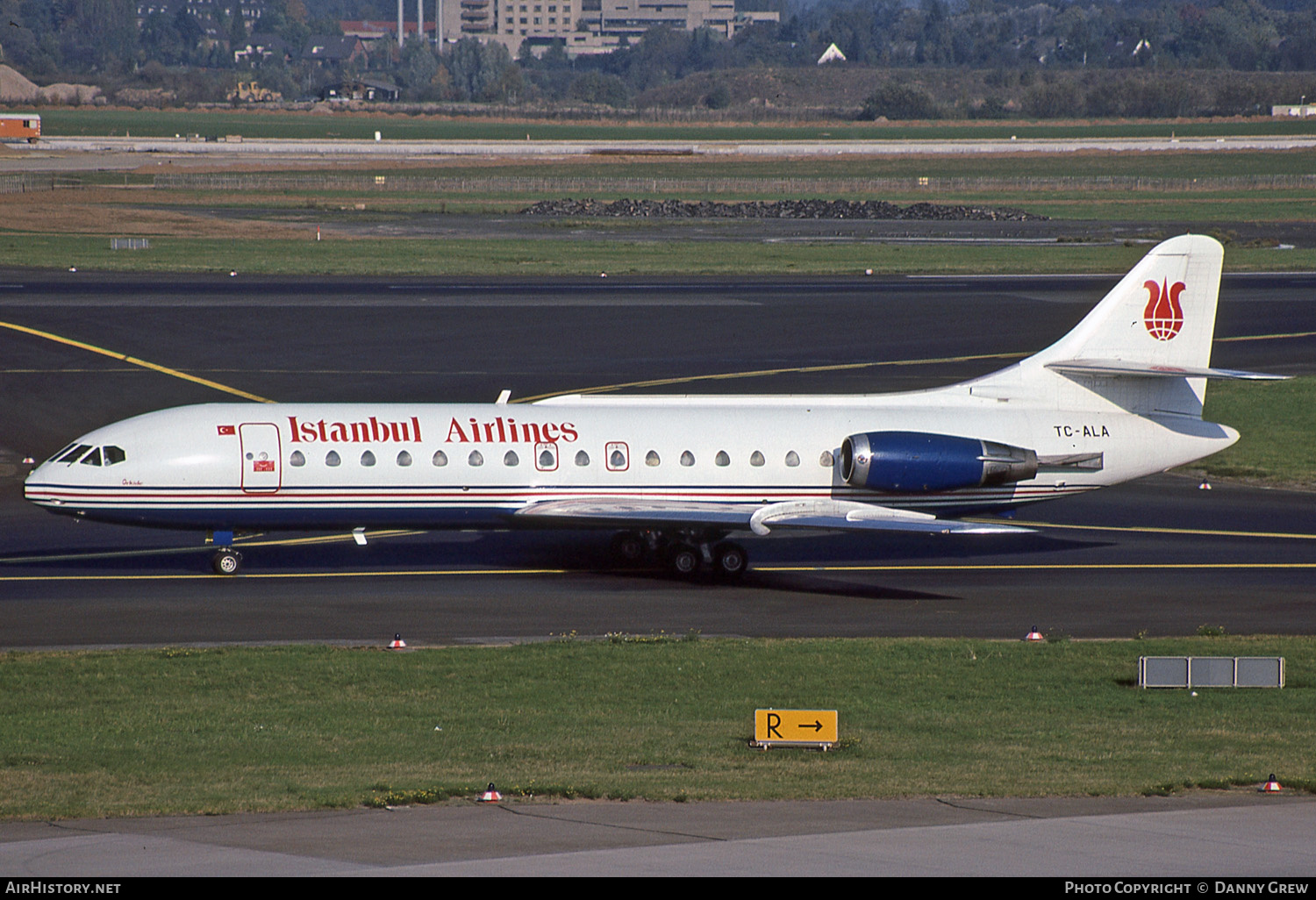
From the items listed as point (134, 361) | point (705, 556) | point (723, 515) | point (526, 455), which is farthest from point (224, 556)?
point (134, 361)

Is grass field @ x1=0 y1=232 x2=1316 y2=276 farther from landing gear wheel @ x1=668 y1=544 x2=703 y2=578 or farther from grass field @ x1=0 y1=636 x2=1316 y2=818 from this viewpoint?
grass field @ x1=0 y1=636 x2=1316 y2=818

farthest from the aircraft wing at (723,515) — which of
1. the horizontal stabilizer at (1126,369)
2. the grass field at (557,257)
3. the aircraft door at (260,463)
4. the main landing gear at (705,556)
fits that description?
the grass field at (557,257)

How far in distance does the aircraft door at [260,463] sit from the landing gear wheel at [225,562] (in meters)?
2.09

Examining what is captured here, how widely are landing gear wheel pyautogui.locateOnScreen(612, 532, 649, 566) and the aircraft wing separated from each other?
195 centimetres

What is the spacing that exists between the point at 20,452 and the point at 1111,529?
94.4 feet

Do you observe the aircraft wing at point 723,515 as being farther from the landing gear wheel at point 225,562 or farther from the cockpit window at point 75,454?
the cockpit window at point 75,454

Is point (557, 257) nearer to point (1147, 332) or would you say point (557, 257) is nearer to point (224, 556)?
point (1147, 332)

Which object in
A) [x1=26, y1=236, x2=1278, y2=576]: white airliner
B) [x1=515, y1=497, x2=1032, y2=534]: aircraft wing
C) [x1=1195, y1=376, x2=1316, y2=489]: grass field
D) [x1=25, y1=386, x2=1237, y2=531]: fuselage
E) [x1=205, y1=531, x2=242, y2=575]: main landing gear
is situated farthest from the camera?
[x1=1195, y1=376, x2=1316, y2=489]: grass field

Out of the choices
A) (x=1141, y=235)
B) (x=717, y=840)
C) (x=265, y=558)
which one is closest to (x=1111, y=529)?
(x=265, y=558)

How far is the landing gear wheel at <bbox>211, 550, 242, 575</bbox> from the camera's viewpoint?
3241 centimetres

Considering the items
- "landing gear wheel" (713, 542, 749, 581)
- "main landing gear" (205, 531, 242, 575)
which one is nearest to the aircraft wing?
"landing gear wheel" (713, 542, 749, 581)

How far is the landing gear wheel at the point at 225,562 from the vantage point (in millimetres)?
32406

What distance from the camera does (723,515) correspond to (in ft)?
105

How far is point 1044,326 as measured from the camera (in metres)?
64.0
